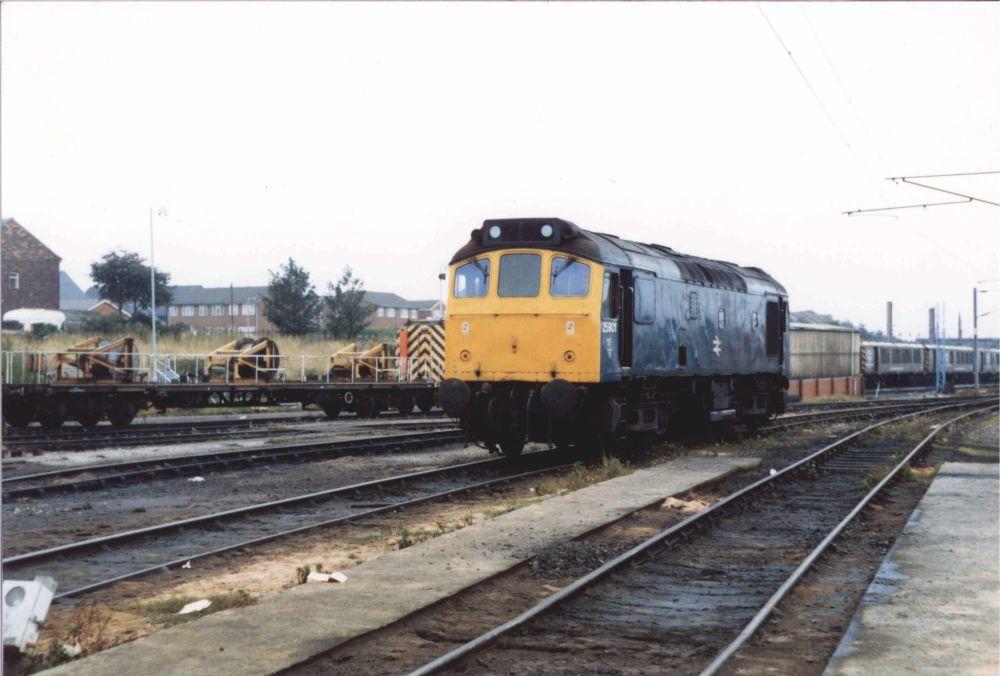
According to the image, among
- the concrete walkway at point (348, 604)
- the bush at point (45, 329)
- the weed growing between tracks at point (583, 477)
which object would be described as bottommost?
the concrete walkway at point (348, 604)

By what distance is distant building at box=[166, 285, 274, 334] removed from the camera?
98312 millimetres

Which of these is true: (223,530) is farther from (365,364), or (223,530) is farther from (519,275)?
(365,364)

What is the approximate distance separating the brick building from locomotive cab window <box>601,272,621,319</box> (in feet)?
103

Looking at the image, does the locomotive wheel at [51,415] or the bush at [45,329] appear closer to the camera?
the locomotive wheel at [51,415]

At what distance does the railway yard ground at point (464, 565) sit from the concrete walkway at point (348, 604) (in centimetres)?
2

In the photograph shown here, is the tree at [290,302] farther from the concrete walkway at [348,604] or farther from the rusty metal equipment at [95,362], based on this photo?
the concrete walkway at [348,604]

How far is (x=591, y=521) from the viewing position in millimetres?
11141

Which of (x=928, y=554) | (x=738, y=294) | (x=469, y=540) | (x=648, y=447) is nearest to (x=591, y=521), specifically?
(x=469, y=540)

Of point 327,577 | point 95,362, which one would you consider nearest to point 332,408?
point 95,362

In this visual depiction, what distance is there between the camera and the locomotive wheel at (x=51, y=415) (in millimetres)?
22219

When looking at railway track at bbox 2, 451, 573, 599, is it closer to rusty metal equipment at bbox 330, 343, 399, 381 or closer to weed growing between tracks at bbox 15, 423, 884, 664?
weed growing between tracks at bbox 15, 423, 884, 664

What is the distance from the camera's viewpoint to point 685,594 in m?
8.27

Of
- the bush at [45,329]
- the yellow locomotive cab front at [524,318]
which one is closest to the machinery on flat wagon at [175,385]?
the yellow locomotive cab front at [524,318]

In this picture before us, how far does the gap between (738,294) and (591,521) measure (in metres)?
11.7
